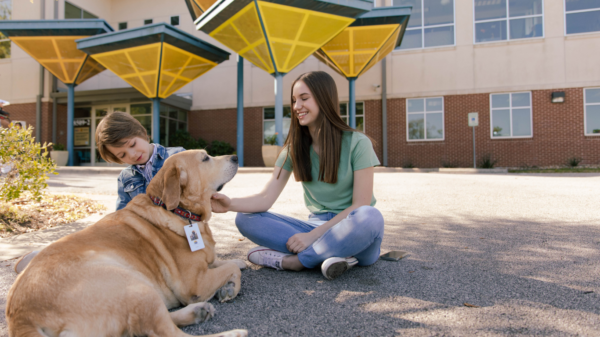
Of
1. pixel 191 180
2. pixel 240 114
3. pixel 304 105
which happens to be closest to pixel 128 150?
pixel 191 180

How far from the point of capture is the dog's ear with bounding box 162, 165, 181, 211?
225cm

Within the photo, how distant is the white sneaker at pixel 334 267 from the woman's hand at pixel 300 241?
0.22 m

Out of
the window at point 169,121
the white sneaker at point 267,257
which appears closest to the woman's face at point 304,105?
the white sneaker at point 267,257

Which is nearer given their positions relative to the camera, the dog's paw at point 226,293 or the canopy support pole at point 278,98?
the dog's paw at point 226,293

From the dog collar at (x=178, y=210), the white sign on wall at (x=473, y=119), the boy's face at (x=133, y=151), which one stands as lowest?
the dog collar at (x=178, y=210)

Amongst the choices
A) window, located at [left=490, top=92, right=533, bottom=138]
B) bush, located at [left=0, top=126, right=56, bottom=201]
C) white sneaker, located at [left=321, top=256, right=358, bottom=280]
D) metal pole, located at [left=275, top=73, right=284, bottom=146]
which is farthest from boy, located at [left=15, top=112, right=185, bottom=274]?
window, located at [left=490, top=92, right=533, bottom=138]

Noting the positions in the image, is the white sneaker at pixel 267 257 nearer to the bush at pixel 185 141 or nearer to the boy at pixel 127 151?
the boy at pixel 127 151

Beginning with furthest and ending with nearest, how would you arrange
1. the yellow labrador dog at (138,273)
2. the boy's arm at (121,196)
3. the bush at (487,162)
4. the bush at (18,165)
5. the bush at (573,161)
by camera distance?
the bush at (487,162)
the bush at (573,161)
the bush at (18,165)
the boy's arm at (121,196)
the yellow labrador dog at (138,273)

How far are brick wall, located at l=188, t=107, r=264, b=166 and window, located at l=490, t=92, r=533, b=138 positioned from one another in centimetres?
1165

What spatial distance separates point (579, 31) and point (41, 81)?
27.6 meters

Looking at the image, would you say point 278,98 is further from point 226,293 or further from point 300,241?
point 226,293

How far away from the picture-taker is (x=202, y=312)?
1.93 meters

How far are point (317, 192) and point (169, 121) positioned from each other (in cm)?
1775

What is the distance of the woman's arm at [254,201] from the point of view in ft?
8.84
